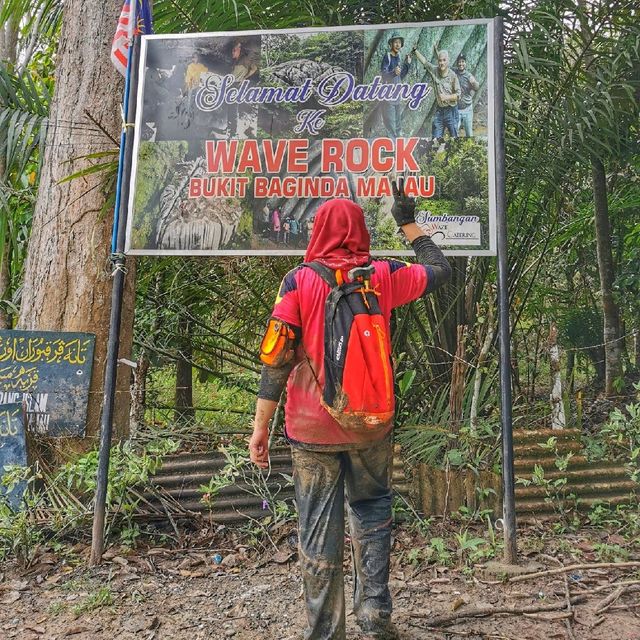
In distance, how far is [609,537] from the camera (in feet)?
11.0

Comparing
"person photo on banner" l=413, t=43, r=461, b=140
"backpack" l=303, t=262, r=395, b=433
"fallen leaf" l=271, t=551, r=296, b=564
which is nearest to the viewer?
"backpack" l=303, t=262, r=395, b=433

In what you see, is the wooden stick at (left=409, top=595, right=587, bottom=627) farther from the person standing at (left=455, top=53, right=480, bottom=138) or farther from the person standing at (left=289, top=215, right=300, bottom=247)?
the person standing at (left=455, top=53, right=480, bottom=138)

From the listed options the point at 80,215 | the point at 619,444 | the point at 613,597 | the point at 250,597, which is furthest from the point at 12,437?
the point at 619,444

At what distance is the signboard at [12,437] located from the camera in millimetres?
3537

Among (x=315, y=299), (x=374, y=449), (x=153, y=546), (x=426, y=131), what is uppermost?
(x=426, y=131)

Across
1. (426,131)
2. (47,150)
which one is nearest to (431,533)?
(426,131)

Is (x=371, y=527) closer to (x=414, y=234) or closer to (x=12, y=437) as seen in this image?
(x=414, y=234)

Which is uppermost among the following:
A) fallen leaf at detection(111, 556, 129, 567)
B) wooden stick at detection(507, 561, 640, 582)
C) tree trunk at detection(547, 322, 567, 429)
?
tree trunk at detection(547, 322, 567, 429)

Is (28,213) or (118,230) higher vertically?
(28,213)

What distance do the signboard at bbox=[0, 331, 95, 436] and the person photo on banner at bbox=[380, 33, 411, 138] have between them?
2.19m

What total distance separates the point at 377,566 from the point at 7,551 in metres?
2.12

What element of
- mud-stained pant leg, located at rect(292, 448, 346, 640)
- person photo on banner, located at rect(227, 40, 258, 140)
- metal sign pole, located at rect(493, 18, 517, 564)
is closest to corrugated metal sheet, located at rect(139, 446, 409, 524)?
metal sign pole, located at rect(493, 18, 517, 564)

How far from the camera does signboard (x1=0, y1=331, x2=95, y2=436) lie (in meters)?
3.66

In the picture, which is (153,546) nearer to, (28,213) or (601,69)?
(28,213)
